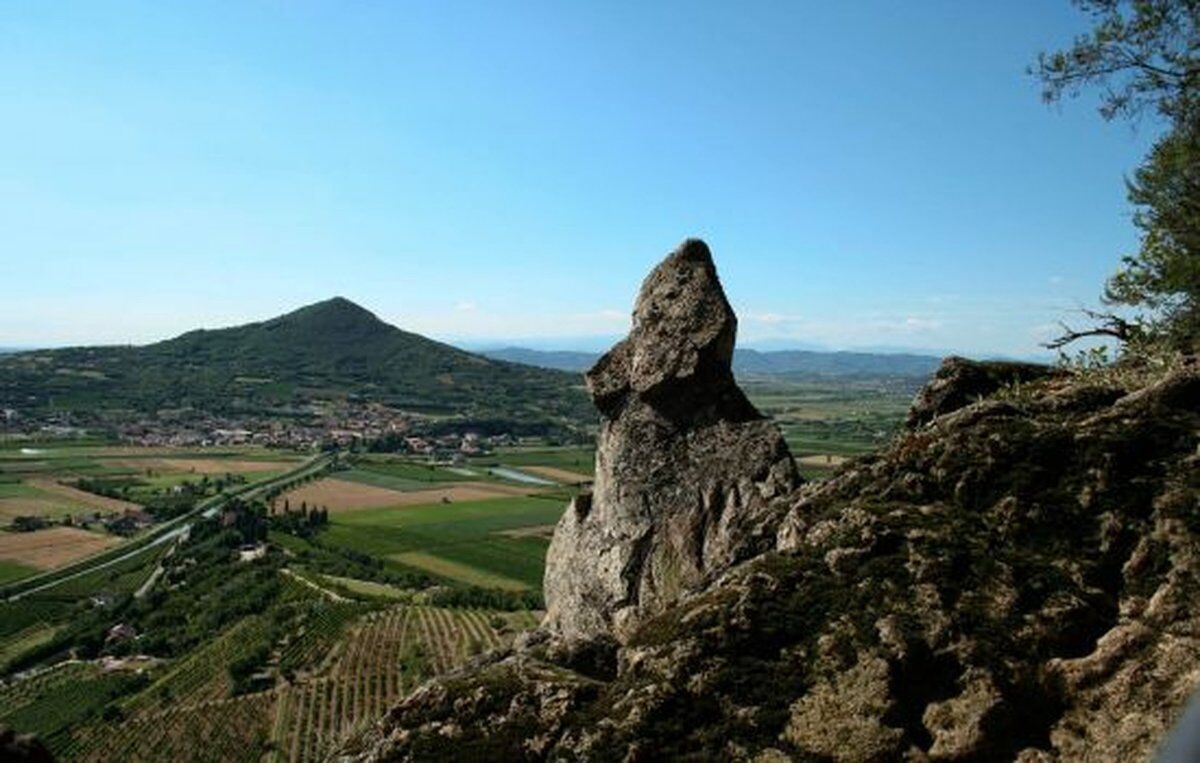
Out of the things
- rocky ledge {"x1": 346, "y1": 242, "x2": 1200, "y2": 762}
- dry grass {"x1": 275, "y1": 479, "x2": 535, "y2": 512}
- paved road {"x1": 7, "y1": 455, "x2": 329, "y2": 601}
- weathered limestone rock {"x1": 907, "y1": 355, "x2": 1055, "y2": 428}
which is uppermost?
weathered limestone rock {"x1": 907, "y1": 355, "x2": 1055, "y2": 428}

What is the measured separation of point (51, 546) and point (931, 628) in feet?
549

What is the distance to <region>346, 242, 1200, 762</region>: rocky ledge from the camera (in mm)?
10219

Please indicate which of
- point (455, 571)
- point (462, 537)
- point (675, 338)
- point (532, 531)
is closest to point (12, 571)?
point (455, 571)

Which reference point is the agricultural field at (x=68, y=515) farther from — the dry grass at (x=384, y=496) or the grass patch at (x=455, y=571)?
the grass patch at (x=455, y=571)

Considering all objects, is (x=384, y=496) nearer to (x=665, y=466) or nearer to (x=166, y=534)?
(x=166, y=534)

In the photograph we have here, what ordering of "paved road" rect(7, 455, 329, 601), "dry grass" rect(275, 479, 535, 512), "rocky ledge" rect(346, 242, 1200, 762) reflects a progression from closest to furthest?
"rocky ledge" rect(346, 242, 1200, 762) < "paved road" rect(7, 455, 329, 601) < "dry grass" rect(275, 479, 535, 512)

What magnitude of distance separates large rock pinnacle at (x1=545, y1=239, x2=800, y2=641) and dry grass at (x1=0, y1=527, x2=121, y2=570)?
141 meters

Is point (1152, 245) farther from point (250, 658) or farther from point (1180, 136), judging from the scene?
point (250, 658)

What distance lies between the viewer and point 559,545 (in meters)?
26.0

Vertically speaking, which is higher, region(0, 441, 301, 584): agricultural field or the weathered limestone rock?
the weathered limestone rock

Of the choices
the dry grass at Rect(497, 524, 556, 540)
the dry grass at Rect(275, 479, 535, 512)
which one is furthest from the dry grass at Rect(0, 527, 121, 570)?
the dry grass at Rect(497, 524, 556, 540)

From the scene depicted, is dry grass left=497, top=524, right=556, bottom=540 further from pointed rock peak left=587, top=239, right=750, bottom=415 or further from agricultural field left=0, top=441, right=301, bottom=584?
pointed rock peak left=587, top=239, right=750, bottom=415

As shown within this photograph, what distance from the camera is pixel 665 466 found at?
2314 cm

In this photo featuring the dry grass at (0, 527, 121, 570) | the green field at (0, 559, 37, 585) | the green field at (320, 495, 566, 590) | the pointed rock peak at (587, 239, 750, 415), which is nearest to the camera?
the pointed rock peak at (587, 239, 750, 415)
